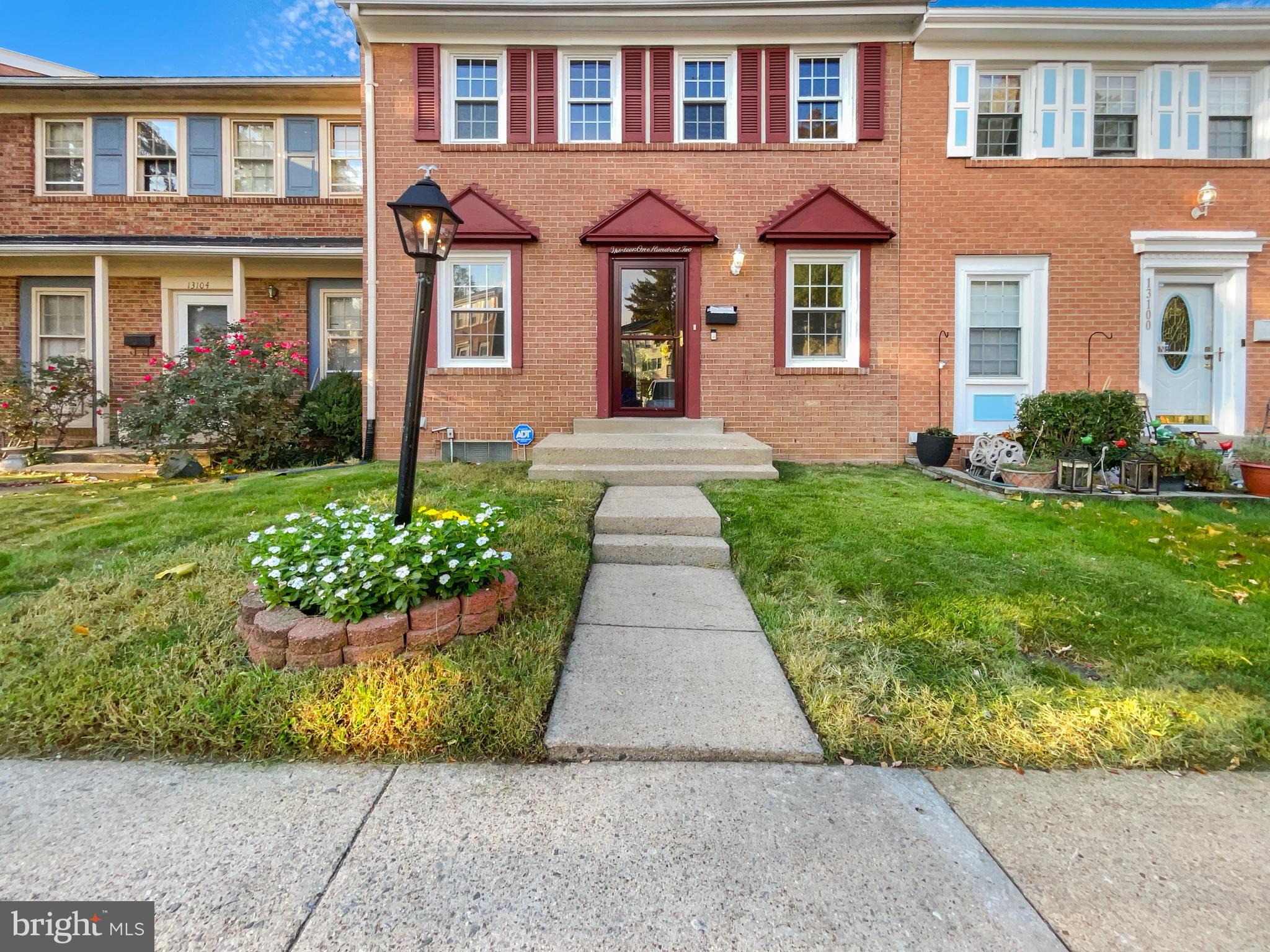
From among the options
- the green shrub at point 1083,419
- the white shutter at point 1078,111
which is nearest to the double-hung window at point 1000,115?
the white shutter at point 1078,111

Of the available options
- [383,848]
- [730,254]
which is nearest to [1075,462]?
[730,254]

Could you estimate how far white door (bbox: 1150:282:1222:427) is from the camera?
Answer: 8.56 m

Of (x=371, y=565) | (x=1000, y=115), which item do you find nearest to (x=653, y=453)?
(x=371, y=565)

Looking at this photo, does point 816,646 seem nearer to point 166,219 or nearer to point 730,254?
point 730,254

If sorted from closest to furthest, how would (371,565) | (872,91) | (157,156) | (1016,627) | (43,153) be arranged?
(371,565) → (1016,627) → (872,91) → (43,153) → (157,156)

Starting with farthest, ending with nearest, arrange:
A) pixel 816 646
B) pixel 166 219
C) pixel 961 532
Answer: pixel 166 219 → pixel 961 532 → pixel 816 646

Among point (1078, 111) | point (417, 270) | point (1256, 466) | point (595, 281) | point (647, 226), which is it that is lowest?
point (1256, 466)

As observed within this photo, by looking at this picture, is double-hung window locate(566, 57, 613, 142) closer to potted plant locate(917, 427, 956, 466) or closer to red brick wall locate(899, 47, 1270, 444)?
red brick wall locate(899, 47, 1270, 444)

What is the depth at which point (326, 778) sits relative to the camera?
2.20 meters

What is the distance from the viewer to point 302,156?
34.0ft

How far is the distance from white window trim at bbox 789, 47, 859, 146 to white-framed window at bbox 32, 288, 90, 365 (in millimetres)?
11488

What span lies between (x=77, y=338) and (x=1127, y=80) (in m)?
16.1

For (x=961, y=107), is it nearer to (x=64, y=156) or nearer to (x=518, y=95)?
(x=518, y=95)

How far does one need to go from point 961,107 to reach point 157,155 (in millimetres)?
12246
